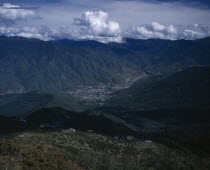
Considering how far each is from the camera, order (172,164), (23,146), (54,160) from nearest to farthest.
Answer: (54,160) < (23,146) < (172,164)

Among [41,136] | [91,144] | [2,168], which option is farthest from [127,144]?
[2,168]

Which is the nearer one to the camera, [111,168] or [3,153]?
[3,153]

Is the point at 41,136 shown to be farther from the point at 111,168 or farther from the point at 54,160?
the point at 54,160

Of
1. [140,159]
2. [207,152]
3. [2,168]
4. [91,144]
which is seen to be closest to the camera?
[2,168]

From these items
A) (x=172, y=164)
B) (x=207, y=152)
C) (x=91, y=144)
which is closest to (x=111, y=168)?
(x=172, y=164)

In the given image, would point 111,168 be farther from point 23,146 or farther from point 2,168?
point 2,168

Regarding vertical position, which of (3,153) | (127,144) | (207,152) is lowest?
(207,152)

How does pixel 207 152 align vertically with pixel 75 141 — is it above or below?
below
